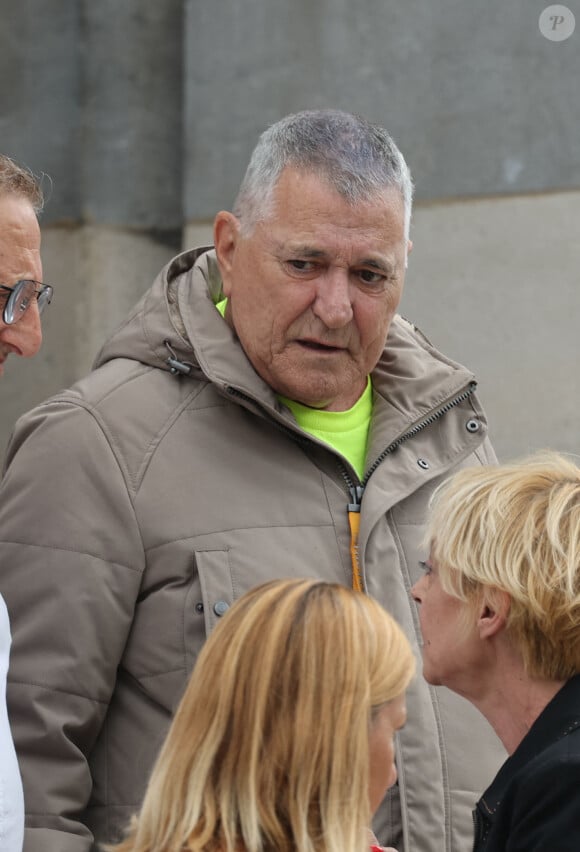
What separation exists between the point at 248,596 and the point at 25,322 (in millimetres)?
800

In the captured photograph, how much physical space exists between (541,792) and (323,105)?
372 centimetres

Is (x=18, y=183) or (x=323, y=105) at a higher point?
(x=18, y=183)

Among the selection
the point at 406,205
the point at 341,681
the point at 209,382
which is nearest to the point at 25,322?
the point at 209,382

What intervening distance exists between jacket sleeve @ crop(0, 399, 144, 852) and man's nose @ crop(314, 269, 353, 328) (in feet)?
1.55

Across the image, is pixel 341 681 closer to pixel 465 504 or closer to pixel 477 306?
pixel 465 504

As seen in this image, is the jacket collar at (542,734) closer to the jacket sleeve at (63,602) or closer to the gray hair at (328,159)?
the jacket sleeve at (63,602)

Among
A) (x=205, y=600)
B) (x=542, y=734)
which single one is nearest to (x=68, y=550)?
(x=205, y=600)

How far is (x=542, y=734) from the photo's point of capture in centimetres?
204

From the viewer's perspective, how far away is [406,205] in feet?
8.51

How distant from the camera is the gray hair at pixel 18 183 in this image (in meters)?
2.31

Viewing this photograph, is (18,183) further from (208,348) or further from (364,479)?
(364,479)

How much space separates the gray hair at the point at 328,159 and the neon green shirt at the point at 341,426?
0.27 metres
